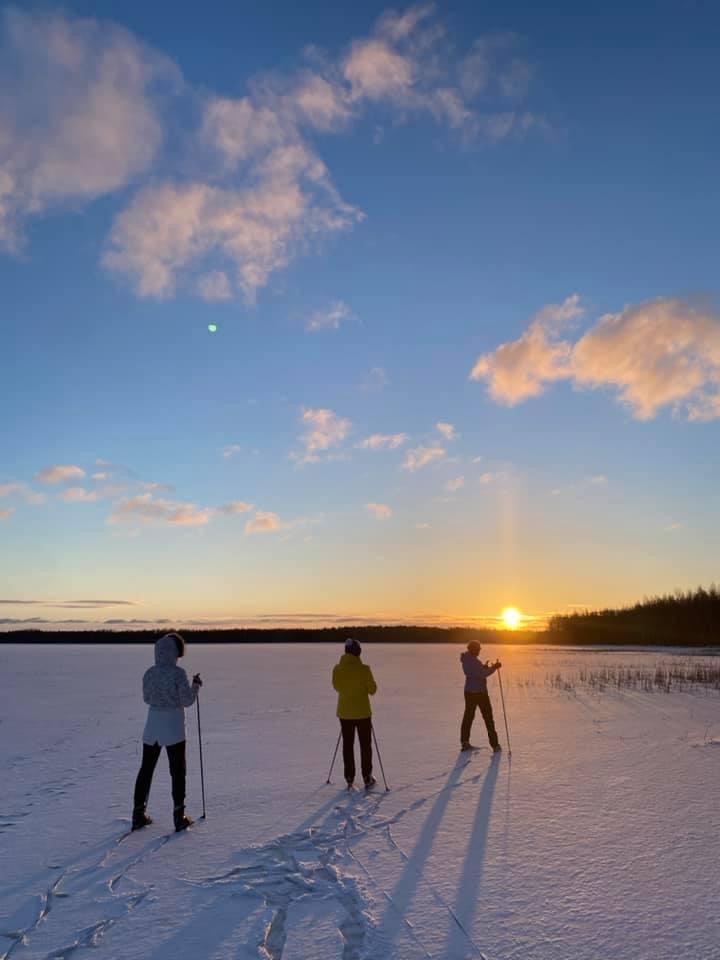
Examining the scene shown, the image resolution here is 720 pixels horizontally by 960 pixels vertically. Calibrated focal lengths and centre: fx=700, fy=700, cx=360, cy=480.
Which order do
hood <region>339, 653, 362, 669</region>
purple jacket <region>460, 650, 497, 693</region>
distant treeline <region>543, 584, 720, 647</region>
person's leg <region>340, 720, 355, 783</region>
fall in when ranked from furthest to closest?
distant treeline <region>543, 584, 720, 647</region> → purple jacket <region>460, 650, 497, 693</region> → hood <region>339, 653, 362, 669</region> → person's leg <region>340, 720, 355, 783</region>

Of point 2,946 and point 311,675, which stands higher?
point 2,946

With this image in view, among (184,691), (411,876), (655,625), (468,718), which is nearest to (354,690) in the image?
(184,691)

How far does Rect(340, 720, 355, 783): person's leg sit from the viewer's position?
816cm

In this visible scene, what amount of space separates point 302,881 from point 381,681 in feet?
59.3

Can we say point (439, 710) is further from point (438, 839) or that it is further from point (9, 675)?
point (9, 675)

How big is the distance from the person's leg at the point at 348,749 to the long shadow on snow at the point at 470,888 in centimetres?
153

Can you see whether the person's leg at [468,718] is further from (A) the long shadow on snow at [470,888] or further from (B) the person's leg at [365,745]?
(A) the long shadow on snow at [470,888]

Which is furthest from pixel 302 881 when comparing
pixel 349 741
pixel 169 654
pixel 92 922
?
pixel 349 741

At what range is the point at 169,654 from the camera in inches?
262

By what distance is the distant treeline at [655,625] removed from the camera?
54.0 m

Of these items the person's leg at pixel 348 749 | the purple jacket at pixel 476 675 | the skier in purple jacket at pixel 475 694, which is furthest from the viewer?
the purple jacket at pixel 476 675

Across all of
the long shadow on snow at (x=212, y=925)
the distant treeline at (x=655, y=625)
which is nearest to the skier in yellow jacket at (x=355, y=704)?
the long shadow on snow at (x=212, y=925)

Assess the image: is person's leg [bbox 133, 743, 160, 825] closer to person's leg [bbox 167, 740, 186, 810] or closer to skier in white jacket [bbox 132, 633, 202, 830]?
skier in white jacket [bbox 132, 633, 202, 830]

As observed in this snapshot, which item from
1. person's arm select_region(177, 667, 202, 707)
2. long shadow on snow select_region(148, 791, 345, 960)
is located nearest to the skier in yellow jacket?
person's arm select_region(177, 667, 202, 707)
